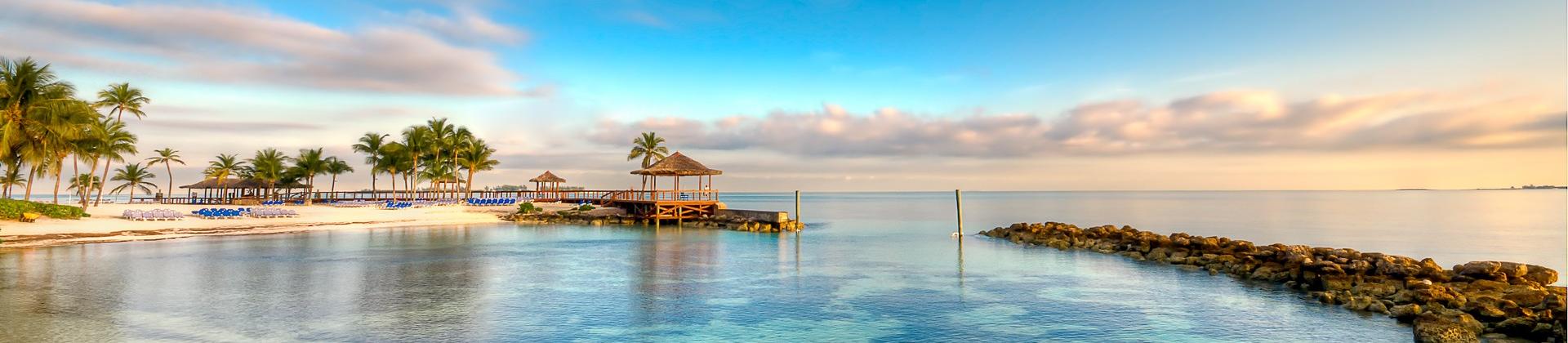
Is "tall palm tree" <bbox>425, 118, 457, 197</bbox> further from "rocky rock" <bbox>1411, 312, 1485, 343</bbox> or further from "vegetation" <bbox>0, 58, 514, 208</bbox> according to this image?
"rocky rock" <bbox>1411, 312, 1485, 343</bbox>

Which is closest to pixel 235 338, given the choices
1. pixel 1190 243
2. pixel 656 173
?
pixel 1190 243

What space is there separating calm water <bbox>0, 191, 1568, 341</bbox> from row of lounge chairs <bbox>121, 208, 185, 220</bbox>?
1052 cm

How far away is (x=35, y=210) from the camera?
34.4 m

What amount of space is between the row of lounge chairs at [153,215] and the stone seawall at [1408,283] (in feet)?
163

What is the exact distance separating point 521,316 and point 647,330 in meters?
3.05

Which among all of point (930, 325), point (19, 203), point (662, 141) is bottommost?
point (930, 325)

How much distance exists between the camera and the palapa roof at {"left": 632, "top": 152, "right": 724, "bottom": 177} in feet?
153

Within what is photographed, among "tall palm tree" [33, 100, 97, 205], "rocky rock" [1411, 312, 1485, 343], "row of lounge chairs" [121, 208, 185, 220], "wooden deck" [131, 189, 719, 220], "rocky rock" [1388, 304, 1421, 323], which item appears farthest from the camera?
"wooden deck" [131, 189, 719, 220]

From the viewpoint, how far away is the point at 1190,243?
2906 cm

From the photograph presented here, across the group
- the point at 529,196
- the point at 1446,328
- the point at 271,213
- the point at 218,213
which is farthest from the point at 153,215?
the point at 1446,328

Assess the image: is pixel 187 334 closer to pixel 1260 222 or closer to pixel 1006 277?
pixel 1006 277

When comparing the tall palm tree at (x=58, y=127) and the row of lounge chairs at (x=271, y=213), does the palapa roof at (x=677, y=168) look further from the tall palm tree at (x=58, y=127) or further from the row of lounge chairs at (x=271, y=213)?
the tall palm tree at (x=58, y=127)

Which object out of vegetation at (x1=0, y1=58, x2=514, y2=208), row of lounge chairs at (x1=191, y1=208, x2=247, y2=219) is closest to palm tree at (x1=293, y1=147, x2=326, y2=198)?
vegetation at (x1=0, y1=58, x2=514, y2=208)

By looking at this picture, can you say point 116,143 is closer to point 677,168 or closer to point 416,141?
point 416,141
